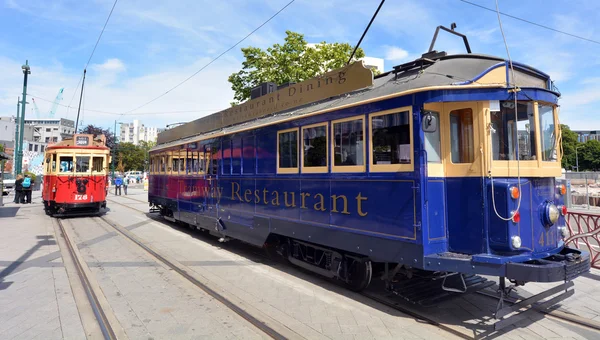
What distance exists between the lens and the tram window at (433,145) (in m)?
4.36

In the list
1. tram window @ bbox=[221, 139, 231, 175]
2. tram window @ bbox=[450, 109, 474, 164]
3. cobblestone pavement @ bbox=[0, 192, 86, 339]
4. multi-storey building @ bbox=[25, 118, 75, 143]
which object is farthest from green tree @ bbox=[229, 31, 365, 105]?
multi-storey building @ bbox=[25, 118, 75, 143]

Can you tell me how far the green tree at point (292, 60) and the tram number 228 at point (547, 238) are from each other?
1387 cm

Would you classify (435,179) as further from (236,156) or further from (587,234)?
(236,156)

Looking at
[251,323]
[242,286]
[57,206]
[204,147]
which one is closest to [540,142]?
[251,323]

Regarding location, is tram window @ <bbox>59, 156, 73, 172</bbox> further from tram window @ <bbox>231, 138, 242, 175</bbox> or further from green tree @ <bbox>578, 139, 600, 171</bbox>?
green tree @ <bbox>578, 139, 600, 171</bbox>

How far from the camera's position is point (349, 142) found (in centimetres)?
518

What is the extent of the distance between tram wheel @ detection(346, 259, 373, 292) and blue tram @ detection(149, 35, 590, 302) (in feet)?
0.06

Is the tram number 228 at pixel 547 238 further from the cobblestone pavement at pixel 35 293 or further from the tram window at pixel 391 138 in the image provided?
the cobblestone pavement at pixel 35 293

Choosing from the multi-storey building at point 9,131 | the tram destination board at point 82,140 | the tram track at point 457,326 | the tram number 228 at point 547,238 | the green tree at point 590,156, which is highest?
the multi-storey building at point 9,131

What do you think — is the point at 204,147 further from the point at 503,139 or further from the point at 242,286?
the point at 503,139

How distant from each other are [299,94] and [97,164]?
11568 millimetres

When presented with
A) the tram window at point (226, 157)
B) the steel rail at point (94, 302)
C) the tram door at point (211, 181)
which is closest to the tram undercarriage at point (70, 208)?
the steel rail at point (94, 302)

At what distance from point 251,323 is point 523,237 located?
3.30 meters

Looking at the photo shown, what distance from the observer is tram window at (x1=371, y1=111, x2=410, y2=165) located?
14.6 ft
